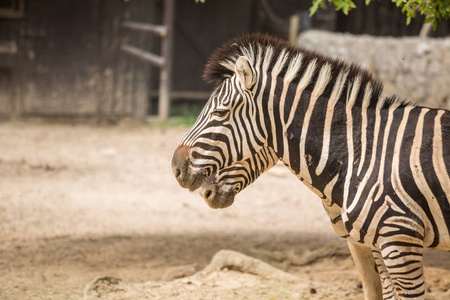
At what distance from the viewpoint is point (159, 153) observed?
357 inches

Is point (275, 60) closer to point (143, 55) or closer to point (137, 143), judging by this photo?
point (137, 143)

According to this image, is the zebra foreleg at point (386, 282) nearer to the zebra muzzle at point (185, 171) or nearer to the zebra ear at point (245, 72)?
the zebra muzzle at point (185, 171)

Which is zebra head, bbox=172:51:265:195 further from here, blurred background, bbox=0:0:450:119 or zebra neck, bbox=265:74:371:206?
blurred background, bbox=0:0:450:119

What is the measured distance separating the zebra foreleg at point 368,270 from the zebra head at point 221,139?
36.4 inches

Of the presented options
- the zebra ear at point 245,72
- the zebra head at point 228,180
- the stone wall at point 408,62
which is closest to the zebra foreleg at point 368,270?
the zebra head at point 228,180

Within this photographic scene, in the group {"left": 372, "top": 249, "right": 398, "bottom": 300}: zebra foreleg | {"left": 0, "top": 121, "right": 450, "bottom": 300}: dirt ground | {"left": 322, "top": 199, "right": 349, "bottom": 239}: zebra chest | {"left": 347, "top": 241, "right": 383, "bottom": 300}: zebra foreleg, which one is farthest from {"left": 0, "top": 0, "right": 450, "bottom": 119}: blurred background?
{"left": 322, "top": 199, "right": 349, "bottom": 239}: zebra chest

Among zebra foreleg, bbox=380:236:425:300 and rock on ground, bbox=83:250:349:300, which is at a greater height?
zebra foreleg, bbox=380:236:425:300

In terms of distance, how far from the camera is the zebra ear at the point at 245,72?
2.81 m

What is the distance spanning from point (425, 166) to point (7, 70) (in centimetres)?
1090

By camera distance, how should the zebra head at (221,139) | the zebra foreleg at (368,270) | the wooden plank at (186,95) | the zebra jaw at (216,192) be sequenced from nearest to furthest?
the zebra head at (221,139) → the zebra jaw at (216,192) → the zebra foreleg at (368,270) → the wooden plank at (186,95)

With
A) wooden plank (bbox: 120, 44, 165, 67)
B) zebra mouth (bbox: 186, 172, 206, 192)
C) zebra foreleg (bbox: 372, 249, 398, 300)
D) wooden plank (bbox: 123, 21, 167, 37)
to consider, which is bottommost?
zebra foreleg (bbox: 372, 249, 398, 300)

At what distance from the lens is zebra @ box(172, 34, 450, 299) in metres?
A: 2.62

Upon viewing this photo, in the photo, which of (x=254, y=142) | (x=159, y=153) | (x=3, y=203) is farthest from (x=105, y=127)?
(x=254, y=142)

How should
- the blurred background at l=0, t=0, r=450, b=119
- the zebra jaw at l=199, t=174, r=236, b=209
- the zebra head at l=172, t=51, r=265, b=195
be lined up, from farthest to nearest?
the blurred background at l=0, t=0, r=450, b=119, the zebra jaw at l=199, t=174, r=236, b=209, the zebra head at l=172, t=51, r=265, b=195
